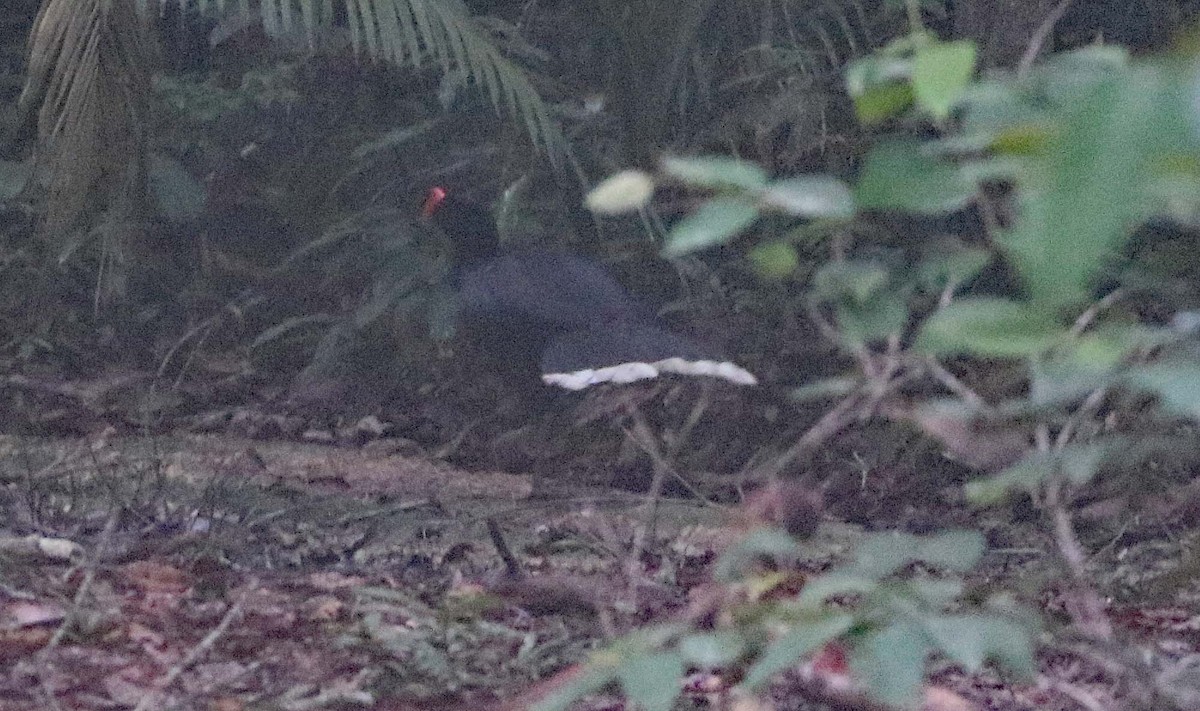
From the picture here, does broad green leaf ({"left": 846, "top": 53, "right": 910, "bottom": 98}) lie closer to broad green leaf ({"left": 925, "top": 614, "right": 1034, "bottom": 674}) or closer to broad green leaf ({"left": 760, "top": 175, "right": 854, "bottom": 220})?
broad green leaf ({"left": 760, "top": 175, "right": 854, "bottom": 220})

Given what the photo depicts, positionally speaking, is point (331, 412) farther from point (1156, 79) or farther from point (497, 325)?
point (1156, 79)

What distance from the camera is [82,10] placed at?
3473mm

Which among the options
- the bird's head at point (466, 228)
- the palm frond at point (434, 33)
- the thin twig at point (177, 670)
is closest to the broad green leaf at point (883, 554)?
the thin twig at point (177, 670)

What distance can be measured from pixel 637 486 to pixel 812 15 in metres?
1.73

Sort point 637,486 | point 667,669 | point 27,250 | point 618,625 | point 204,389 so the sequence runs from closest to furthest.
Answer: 1. point 667,669
2. point 618,625
3. point 637,486
4. point 204,389
5. point 27,250

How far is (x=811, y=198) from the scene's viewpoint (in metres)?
1.03

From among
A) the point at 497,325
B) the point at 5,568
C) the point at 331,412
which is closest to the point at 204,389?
the point at 331,412

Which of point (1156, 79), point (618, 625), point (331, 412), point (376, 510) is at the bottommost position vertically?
point (331, 412)

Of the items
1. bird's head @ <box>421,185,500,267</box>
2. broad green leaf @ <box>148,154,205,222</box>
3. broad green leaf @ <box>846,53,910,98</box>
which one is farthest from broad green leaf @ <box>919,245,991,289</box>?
broad green leaf @ <box>148,154,205,222</box>

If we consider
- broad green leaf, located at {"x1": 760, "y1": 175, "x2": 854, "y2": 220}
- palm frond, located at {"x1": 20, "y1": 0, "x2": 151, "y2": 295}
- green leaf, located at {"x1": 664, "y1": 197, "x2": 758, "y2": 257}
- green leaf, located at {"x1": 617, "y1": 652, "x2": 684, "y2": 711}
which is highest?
broad green leaf, located at {"x1": 760, "y1": 175, "x2": 854, "y2": 220}

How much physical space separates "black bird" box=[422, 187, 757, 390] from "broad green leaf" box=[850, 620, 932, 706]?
3146 mm

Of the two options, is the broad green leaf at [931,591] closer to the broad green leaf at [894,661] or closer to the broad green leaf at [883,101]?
the broad green leaf at [894,661]

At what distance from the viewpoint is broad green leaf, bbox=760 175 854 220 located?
1.02 metres

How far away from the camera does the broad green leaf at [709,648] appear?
115 centimetres
